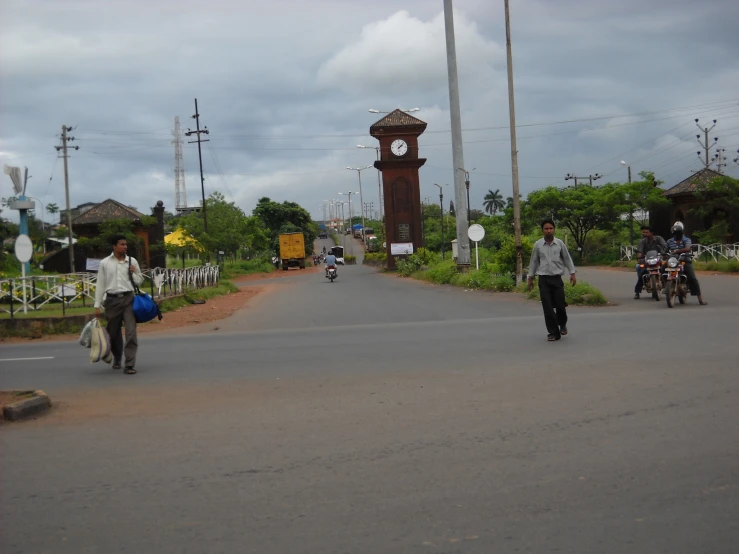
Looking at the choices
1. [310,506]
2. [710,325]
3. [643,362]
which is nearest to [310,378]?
[643,362]

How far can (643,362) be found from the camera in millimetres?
9172

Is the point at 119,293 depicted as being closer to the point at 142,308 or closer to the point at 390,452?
the point at 142,308

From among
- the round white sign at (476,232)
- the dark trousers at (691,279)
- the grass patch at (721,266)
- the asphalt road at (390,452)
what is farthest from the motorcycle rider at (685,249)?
the grass patch at (721,266)

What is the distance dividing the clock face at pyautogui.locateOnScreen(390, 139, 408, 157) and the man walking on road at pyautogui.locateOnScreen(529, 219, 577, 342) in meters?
45.6

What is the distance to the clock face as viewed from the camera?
186 ft

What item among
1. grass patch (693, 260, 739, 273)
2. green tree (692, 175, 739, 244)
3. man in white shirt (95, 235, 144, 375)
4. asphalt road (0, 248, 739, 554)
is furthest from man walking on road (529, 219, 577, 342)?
green tree (692, 175, 739, 244)

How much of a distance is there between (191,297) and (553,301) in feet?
58.6

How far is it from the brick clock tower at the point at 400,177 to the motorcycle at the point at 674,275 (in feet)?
131

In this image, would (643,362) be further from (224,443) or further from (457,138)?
(457,138)

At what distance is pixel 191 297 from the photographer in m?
27.1

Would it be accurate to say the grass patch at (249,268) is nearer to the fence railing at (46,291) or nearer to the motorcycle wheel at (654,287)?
the fence railing at (46,291)

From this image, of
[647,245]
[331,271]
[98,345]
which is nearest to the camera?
[98,345]

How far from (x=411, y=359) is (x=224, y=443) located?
174 inches

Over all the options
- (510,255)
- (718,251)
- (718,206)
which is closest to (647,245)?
(510,255)
